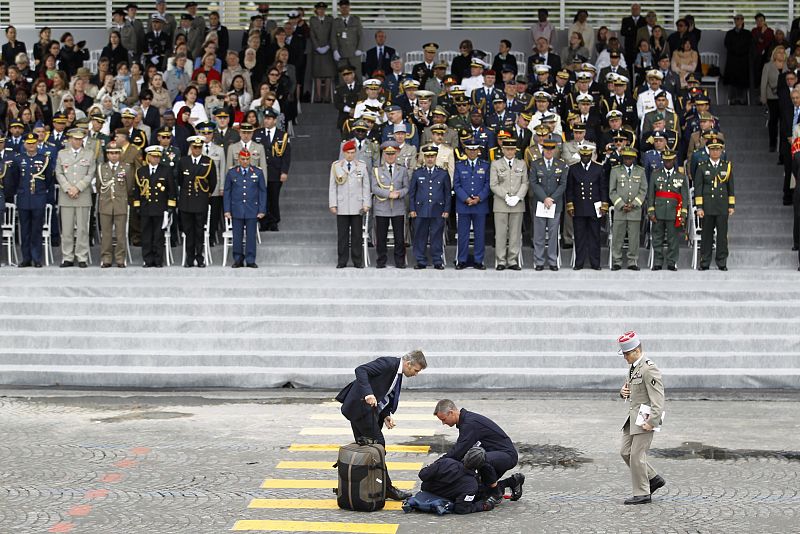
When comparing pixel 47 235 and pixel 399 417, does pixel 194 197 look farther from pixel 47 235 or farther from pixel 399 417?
pixel 399 417

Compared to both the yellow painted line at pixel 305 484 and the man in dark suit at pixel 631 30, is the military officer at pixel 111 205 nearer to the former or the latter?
the yellow painted line at pixel 305 484

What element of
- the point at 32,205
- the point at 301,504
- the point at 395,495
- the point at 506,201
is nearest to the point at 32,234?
the point at 32,205

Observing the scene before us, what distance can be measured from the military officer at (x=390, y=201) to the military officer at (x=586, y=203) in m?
2.74

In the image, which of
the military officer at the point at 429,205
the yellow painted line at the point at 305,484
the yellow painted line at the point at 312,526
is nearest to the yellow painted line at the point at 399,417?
the yellow painted line at the point at 305,484

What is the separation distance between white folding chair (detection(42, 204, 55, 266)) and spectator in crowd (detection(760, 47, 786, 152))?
13722mm

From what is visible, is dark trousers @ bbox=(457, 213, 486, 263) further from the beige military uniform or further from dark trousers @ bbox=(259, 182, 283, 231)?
the beige military uniform

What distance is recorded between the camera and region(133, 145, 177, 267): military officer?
22.3m

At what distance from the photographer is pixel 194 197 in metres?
22.3

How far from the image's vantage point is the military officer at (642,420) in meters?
12.5

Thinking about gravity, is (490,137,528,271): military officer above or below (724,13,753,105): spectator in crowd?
below

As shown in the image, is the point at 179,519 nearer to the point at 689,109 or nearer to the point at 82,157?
the point at 82,157

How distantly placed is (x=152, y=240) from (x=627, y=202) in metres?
7.85

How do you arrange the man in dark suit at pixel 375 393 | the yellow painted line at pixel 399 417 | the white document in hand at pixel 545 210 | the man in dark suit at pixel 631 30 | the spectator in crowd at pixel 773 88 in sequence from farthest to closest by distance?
the man in dark suit at pixel 631 30 < the spectator in crowd at pixel 773 88 < the white document in hand at pixel 545 210 < the yellow painted line at pixel 399 417 < the man in dark suit at pixel 375 393

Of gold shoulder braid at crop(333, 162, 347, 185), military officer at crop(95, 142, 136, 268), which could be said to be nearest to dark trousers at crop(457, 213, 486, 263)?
gold shoulder braid at crop(333, 162, 347, 185)
